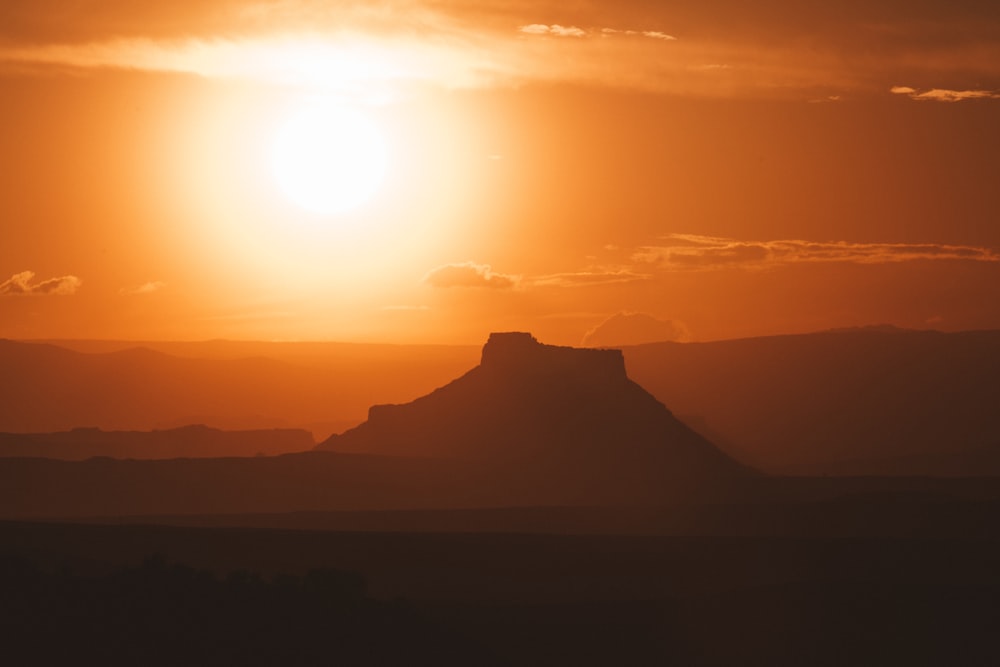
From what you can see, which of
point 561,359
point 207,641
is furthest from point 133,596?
point 561,359

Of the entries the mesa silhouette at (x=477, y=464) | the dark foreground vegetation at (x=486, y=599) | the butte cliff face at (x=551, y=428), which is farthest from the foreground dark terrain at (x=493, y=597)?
the butte cliff face at (x=551, y=428)

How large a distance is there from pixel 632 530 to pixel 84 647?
81.7 m

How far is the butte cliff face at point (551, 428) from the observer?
554 ft

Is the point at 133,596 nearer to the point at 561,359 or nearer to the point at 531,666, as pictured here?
the point at 531,666

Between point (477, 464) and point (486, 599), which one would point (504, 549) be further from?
point (477, 464)

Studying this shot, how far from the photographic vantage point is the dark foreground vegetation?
7062 centimetres

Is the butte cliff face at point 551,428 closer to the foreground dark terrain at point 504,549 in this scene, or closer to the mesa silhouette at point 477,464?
the mesa silhouette at point 477,464

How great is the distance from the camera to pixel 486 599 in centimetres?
10306

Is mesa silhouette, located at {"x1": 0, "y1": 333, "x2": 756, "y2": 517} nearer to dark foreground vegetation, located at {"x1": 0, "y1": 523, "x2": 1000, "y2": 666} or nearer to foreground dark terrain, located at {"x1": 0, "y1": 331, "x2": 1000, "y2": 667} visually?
foreground dark terrain, located at {"x1": 0, "y1": 331, "x2": 1000, "y2": 667}

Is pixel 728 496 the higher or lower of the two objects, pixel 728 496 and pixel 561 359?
the lower

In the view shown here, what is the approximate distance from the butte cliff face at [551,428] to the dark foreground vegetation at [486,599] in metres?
38.2

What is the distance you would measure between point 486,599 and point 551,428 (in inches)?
2781

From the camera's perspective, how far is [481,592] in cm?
10631

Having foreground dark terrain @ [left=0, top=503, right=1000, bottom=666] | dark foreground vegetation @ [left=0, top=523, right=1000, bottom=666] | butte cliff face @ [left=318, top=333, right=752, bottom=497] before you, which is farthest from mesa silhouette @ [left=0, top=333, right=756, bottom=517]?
dark foreground vegetation @ [left=0, top=523, right=1000, bottom=666]
